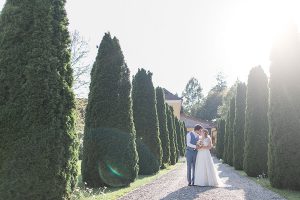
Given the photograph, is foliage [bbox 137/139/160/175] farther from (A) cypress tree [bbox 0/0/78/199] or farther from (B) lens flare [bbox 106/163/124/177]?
(A) cypress tree [bbox 0/0/78/199]

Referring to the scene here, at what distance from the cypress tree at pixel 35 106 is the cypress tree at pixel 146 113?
1305cm

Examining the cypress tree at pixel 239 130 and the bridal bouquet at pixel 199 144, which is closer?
the bridal bouquet at pixel 199 144

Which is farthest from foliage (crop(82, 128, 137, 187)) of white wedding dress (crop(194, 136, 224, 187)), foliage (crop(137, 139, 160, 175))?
foliage (crop(137, 139, 160, 175))

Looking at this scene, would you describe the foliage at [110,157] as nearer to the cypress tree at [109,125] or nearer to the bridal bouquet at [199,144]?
the cypress tree at [109,125]

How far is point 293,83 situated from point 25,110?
10236 mm

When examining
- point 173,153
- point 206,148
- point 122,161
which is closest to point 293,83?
point 206,148

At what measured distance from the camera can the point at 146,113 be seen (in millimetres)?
22547

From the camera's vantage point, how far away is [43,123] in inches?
319

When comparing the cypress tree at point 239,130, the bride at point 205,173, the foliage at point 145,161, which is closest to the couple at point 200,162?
the bride at point 205,173

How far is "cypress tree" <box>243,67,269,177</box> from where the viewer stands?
19.6 metres

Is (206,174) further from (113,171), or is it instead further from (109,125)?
(109,125)

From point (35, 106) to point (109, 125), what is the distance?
21.9 feet

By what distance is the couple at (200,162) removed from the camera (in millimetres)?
15469

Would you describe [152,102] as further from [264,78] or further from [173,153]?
[173,153]
